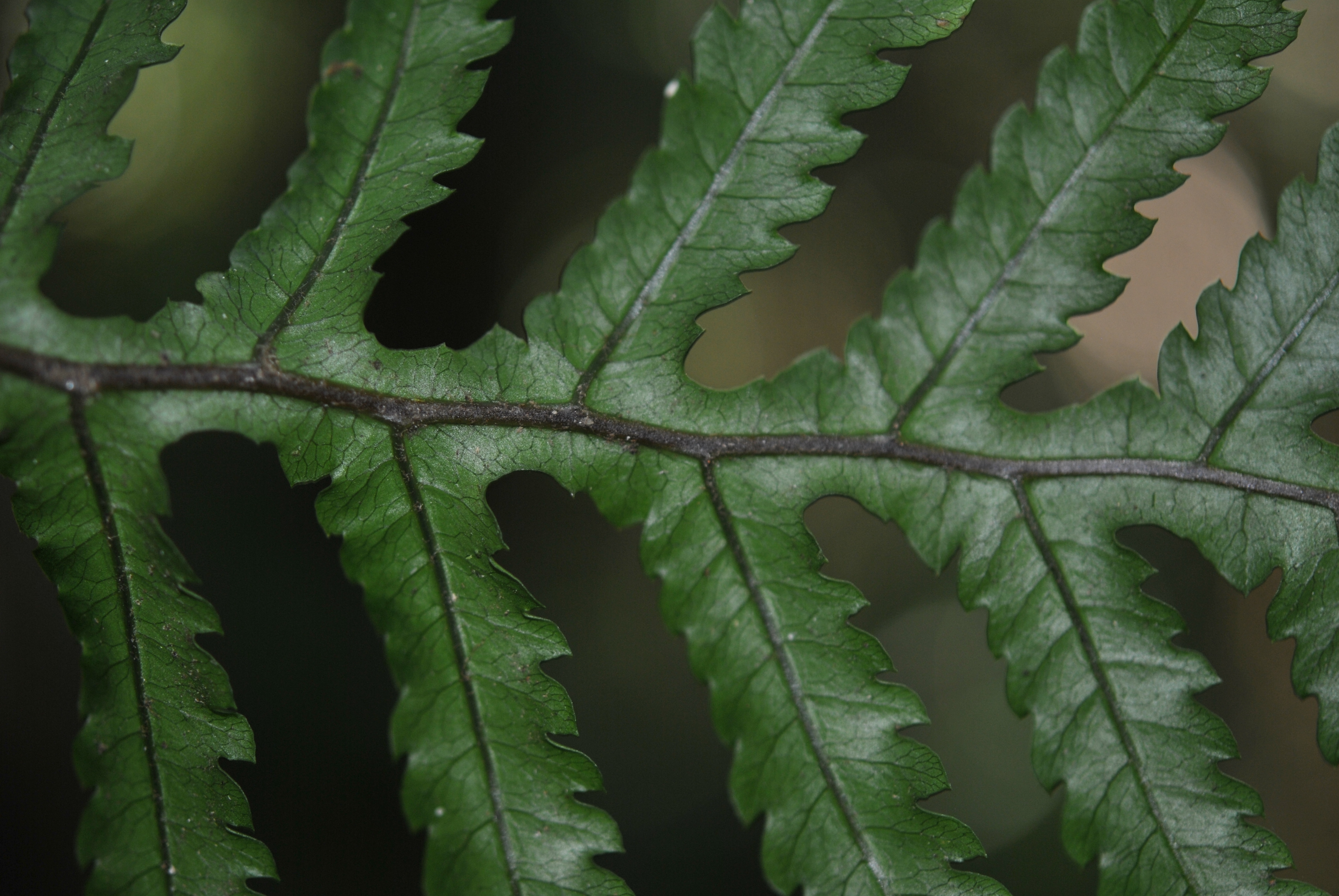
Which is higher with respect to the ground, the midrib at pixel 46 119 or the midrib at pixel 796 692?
the midrib at pixel 46 119

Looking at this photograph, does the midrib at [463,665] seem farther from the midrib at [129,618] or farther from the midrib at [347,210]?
the midrib at [129,618]

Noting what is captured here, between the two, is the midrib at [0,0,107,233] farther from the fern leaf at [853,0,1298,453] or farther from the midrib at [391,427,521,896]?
the fern leaf at [853,0,1298,453]

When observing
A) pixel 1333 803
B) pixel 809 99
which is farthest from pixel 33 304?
pixel 1333 803

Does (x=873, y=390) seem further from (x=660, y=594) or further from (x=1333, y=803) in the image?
(x=1333, y=803)

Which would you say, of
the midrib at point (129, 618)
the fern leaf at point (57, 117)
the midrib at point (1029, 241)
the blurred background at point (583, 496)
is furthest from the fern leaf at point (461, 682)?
the blurred background at point (583, 496)

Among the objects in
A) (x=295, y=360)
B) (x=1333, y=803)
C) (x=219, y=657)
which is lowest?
(x=1333, y=803)

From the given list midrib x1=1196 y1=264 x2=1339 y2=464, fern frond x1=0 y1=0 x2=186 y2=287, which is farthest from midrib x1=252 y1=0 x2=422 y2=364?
midrib x1=1196 y1=264 x2=1339 y2=464
